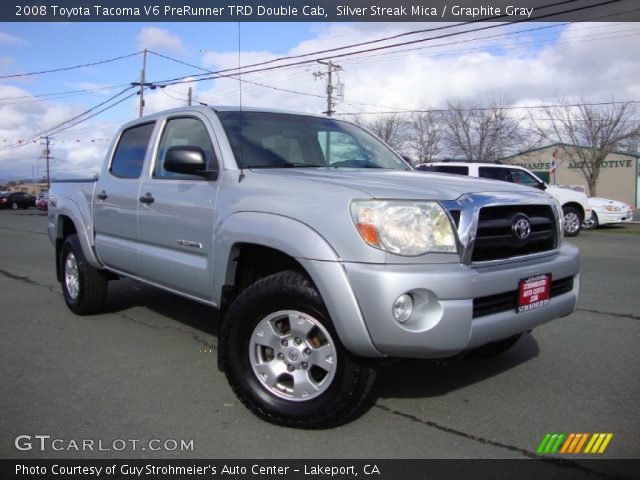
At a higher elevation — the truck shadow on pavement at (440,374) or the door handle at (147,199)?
the door handle at (147,199)

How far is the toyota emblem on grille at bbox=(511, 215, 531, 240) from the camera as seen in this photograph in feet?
9.99

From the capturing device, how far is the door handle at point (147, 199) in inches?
165

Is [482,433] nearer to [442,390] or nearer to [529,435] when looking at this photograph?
[529,435]

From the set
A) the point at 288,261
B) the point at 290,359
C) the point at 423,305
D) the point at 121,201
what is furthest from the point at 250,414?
the point at 121,201

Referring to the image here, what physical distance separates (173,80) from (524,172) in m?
18.4

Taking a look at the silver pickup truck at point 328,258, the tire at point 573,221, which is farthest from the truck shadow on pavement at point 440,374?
the tire at point 573,221

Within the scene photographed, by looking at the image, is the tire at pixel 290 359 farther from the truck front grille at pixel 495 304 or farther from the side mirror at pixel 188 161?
the side mirror at pixel 188 161

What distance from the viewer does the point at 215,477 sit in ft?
8.47

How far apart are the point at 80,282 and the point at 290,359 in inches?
125

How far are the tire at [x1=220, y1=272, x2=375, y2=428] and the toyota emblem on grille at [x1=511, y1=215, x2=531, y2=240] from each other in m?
1.11

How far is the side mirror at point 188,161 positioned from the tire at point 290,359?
0.91 meters

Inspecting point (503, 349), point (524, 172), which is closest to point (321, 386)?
point (503, 349)

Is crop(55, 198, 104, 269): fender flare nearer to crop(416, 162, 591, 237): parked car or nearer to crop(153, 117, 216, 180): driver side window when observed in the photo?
crop(153, 117, 216, 180): driver side window

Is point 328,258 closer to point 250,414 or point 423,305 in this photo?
point 423,305
